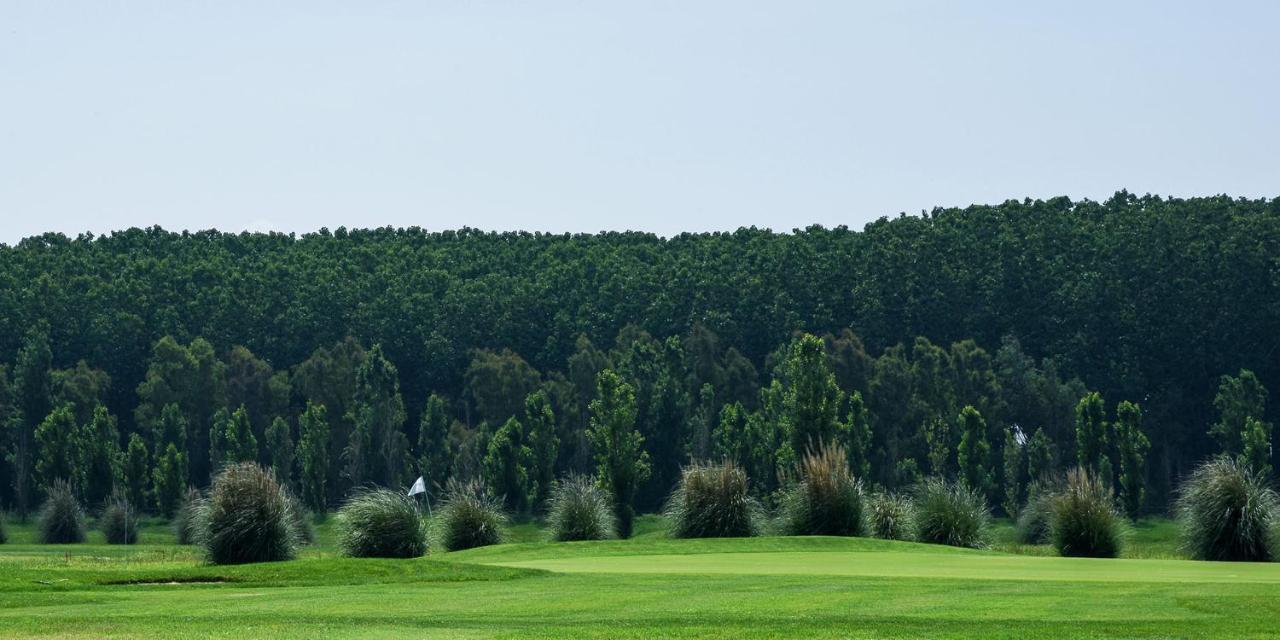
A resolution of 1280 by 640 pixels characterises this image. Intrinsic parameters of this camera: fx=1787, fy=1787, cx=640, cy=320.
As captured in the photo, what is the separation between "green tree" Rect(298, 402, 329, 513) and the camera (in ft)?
305

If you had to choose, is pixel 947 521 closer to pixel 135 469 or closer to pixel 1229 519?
pixel 1229 519

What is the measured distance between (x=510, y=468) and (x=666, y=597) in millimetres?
63020

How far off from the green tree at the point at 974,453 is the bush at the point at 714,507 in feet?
138

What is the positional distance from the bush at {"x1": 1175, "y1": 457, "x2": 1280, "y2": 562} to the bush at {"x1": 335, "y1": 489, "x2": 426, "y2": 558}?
1664 centimetres

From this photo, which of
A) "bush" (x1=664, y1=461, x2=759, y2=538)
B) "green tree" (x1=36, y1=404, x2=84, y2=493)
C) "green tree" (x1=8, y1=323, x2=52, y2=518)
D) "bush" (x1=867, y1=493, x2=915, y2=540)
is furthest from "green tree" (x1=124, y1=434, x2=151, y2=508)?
"bush" (x1=867, y1=493, x2=915, y2=540)

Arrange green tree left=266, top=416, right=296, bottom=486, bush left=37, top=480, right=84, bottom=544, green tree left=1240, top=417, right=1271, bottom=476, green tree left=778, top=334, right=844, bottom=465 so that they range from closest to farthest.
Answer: bush left=37, top=480, right=84, bottom=544, green tree left=778, top=334, right=844, bottom=465, green tree left=1240, top=417, right=1271, bottom=476, green tree left=266, top=416, right=296, bottom=486

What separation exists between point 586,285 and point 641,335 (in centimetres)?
1507

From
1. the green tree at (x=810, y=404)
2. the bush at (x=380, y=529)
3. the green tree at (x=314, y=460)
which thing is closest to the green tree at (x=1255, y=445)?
the green tree at (x=810, y=404)

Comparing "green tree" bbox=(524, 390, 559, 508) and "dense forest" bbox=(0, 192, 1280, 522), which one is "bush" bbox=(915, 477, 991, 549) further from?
"green tree" bbox=(524, 390, 559, 508)

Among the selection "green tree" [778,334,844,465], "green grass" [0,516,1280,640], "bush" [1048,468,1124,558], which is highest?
"green tree" [778,334,844,465]

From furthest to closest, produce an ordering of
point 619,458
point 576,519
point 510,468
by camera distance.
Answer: point 510,468 < point 619,458 < point 576,519

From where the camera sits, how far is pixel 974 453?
278ft

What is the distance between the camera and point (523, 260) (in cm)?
13738

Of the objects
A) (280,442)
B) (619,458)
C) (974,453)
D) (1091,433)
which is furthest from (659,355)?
(619,458)
